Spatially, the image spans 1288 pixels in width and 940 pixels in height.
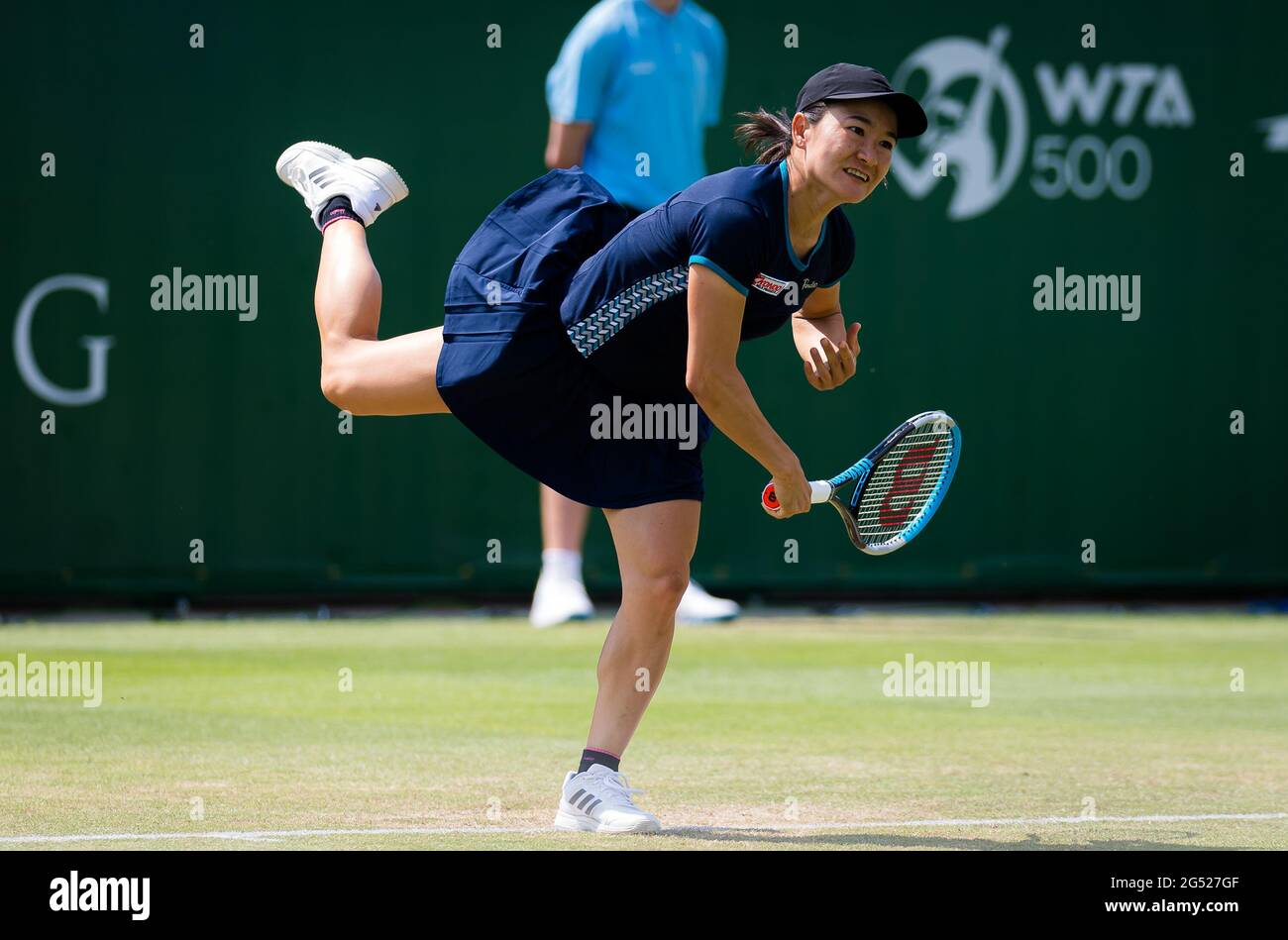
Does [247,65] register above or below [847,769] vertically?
above

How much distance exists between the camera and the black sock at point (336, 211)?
16.6 feet

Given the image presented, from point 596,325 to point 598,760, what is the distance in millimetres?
1002

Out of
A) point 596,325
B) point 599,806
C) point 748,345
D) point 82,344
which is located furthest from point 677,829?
point 82,344

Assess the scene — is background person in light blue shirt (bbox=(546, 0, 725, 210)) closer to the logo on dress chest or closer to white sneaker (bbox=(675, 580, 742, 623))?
white sneaker (bbox=(675, 580, 742, 623))

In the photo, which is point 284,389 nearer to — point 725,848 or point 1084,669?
point 1084,669

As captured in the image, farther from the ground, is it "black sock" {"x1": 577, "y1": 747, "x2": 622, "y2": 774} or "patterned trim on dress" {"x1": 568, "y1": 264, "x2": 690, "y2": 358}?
"patterned trim on dress" {"x1": 568, "y1": 264, "x2": 690, "y2": 358}

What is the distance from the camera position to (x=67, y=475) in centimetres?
956

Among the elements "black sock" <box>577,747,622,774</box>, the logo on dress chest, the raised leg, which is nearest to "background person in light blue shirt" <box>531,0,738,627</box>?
the raised leg

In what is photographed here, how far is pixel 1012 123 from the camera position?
34.3ft

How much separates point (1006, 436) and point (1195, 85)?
235 centimetres

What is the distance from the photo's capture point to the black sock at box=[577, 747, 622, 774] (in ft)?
13.8

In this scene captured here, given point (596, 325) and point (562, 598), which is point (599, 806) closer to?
point (596, 325)

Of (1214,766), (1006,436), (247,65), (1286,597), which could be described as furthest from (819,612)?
(1214,766)

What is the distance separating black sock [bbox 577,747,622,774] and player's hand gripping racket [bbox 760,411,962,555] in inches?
32.2
